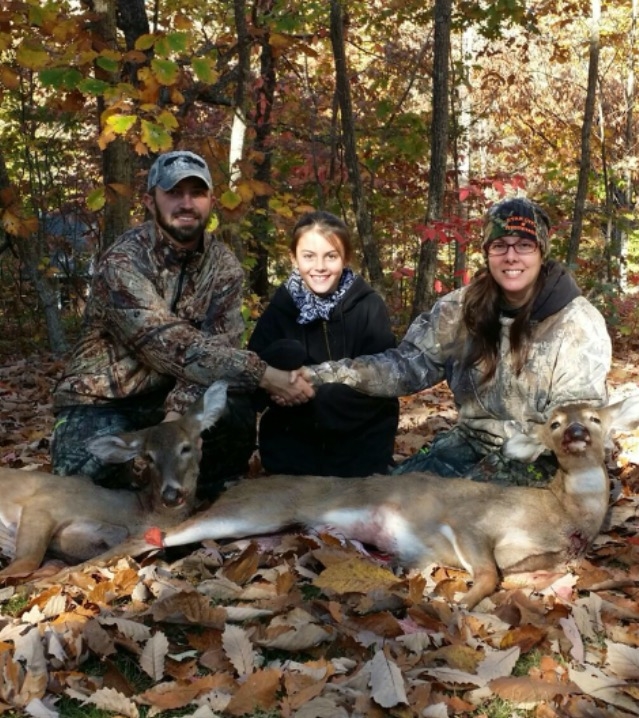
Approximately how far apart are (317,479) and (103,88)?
120 inches

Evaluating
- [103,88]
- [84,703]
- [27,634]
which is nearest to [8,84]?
[103,88]

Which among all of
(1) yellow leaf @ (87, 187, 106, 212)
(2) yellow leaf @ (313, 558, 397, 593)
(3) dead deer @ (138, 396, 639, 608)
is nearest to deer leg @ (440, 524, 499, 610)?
(3) dead deer @ (138, 396, 639, 608)

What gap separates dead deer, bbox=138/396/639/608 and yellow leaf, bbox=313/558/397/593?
406 mm

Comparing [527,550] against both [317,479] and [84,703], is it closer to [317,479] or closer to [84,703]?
[317,479]

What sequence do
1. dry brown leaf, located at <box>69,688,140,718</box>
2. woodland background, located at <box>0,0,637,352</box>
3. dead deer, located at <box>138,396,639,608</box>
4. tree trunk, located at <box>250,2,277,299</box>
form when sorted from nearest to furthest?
dry brown leaf, located at <box>69,688,140,718</box>, dead deer, located at <box>138,396,639,608</box>, woodland background, located at <box>0,0,637,352</box>, tree trunk, located at <box>250,2,277,299</box>

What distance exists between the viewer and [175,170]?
5.27 m

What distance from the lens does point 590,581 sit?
414 cm

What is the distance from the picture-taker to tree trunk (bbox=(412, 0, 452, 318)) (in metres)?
9.16

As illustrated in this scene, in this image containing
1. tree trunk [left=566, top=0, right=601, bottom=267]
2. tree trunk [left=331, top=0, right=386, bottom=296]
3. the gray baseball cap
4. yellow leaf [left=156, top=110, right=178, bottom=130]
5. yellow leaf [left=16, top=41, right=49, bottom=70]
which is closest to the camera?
the gray baseball cap

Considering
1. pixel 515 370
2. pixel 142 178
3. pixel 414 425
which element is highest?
pixel 142 178

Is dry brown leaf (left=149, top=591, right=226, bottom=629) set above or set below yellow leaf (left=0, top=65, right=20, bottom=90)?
below

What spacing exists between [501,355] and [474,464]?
64 cm

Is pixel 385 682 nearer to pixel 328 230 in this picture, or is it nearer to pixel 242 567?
pixel 242 567

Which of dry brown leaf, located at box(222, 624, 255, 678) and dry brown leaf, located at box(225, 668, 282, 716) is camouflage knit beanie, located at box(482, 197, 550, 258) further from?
dry brown leaf, located at box(225, 668, 282, 716)
